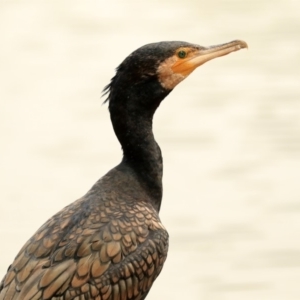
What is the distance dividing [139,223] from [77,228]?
0.40 m

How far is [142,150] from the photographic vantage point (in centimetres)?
1137

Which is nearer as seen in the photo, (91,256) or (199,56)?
(91,256)

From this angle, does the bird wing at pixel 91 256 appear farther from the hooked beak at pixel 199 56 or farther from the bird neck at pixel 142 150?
the hooked beak at pixel 199 56

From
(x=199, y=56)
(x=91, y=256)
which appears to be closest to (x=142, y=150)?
(x=199, y=56)

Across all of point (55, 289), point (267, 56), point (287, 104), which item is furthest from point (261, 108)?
point (55, 289)

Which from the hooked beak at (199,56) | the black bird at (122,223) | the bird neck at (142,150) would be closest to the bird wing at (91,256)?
the black bird at (122,223)

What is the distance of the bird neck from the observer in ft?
37.0

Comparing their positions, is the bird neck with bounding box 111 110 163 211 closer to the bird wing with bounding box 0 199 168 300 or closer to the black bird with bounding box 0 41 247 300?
the black bird with bounding box 0 41 247 300

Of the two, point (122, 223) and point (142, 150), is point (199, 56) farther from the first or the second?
point (122, 223)

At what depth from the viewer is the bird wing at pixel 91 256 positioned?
10336 millimetres

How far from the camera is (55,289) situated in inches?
405

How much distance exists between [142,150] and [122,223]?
0.74 meters

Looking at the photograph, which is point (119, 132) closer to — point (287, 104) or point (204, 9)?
point (287, 104)


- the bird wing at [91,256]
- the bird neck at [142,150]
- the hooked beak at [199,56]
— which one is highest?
the hooked beak at [199,56]
